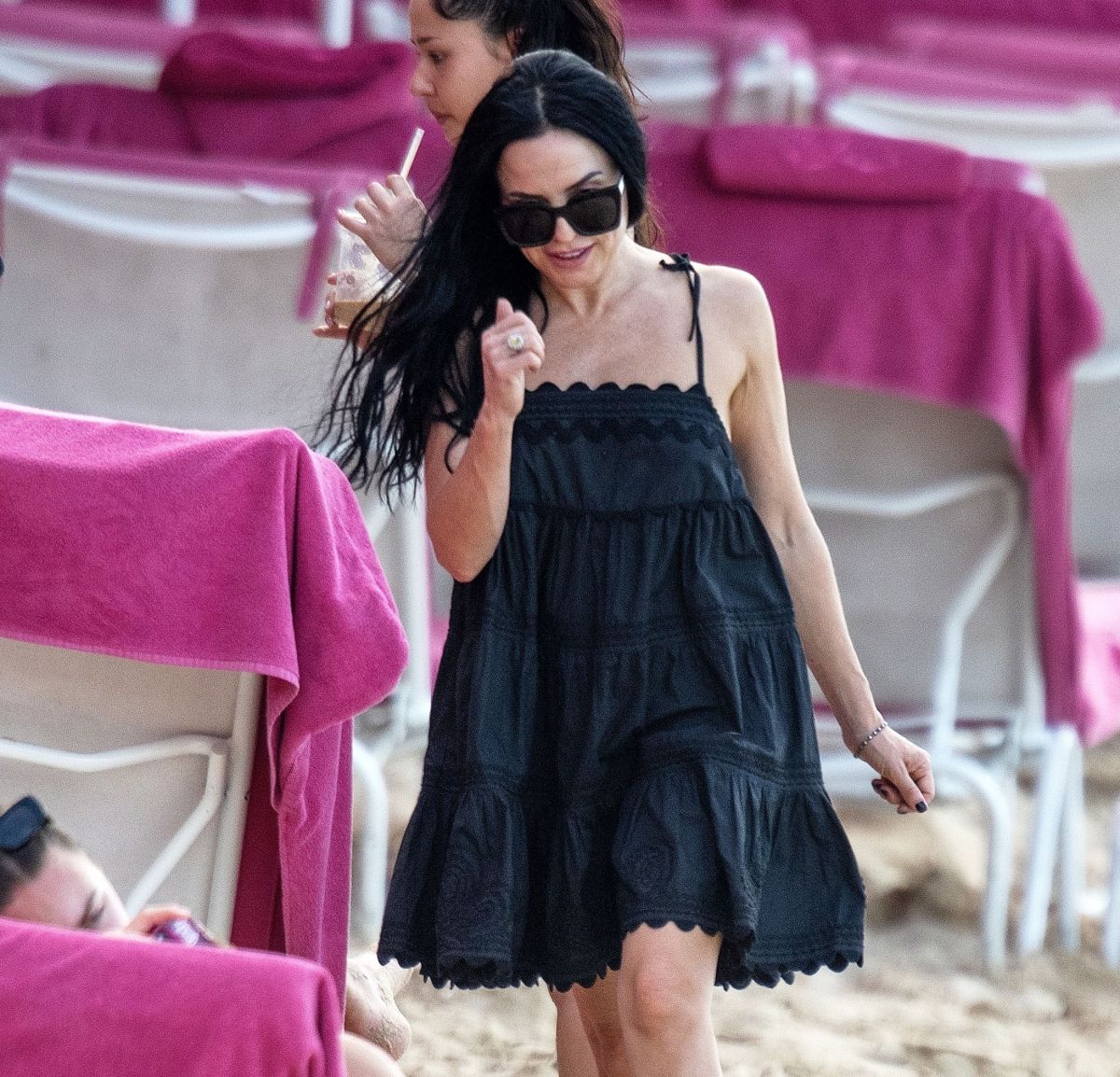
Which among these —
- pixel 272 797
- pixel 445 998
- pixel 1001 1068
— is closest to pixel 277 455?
pixel 272 797

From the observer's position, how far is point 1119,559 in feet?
11.9

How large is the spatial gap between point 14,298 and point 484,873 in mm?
1573

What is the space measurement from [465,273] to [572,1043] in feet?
2.70

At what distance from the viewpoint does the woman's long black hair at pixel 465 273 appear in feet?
6.14

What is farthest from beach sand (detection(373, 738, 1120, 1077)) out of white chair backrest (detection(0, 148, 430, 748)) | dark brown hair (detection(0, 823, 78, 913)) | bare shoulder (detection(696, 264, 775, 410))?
dark brown hair (detection(0, 823, 78, 913))

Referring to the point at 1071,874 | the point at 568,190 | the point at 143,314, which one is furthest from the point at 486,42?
the point at 1071,874

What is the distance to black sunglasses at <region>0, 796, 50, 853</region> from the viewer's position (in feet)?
4.83

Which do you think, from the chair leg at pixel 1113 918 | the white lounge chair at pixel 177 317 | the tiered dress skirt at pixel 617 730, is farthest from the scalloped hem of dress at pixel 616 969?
the chair leg at pixel 1113 918

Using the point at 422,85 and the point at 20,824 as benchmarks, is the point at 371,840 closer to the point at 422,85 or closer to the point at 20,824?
the point at 422,85

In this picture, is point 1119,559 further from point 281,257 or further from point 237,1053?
point 237,1053

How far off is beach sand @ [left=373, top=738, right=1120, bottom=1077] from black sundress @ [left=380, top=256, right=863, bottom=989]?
100cm

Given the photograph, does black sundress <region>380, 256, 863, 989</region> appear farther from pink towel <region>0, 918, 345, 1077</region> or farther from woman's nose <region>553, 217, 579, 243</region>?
pink towel <region>0, 918, 345, 1077</region>

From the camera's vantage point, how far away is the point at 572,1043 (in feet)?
6.78

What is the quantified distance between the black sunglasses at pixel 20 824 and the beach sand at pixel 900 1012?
1.39 meters
